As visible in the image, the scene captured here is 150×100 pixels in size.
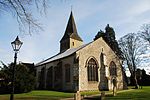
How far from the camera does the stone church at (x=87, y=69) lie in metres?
36.3

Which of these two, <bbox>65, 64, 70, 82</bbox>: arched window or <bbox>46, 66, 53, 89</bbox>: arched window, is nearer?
<bbox>65, 64, 70, 82</bbox>: arched window

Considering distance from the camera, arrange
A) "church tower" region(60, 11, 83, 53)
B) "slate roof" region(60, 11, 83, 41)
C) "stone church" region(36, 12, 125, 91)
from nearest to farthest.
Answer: "stone church" region(36, 12, 125, 91), "church tower" region(60, 11, 83, 53), "slate roof" region(60, 11, 83, 41)

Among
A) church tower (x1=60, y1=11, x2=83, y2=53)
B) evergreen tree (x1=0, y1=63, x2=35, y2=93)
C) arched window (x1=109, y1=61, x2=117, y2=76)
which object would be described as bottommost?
evergreen tree (x1=0, y1=63, x2=35, y2=93)

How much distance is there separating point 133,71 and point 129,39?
7109 millimetres

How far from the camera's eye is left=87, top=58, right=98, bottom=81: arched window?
37.6 meters

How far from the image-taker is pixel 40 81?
50.8 metres

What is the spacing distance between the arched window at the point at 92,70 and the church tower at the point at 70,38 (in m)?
13.7

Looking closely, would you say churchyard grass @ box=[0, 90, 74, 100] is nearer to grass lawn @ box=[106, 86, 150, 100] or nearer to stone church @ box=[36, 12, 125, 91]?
grass lawn @ box=[106, 86, 150, 100]

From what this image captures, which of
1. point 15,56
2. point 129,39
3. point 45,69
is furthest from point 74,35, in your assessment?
point 15,56

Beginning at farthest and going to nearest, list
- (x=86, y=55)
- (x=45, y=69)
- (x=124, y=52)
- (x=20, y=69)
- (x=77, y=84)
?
(x=45, y=69)
(x=124, y=52)
(x=86, y=55)
(x=77, y=84)
(x=20, y=69)

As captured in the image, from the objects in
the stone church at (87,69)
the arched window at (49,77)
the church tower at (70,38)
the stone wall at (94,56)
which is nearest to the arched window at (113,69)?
the stone church at (87,69)

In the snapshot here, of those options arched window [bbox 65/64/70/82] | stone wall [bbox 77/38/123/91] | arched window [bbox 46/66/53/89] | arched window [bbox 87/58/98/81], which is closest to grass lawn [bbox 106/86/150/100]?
stone wall [bbox 77/38/123/91]

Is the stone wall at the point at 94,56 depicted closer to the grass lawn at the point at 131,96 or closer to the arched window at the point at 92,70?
the arched window at the point at 92,70

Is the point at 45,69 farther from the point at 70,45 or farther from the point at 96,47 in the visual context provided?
the point at 96,47
